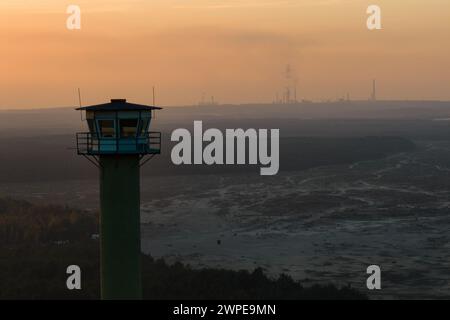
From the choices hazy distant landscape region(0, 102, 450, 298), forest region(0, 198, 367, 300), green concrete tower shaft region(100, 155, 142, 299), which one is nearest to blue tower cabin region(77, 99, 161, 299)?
green concrete tower shaft region(100, 155, 142, 299)

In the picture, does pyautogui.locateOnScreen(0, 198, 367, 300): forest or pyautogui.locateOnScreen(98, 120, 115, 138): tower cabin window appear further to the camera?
pyautogui.locateOnScreen(0, 198, 367, 300): forest

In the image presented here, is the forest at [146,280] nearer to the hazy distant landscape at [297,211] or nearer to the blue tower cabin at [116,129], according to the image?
the hazy distant landscape at [297,211]

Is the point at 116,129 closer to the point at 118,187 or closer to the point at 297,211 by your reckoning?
the point at 118,187

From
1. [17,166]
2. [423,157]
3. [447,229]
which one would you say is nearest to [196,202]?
[447,229]

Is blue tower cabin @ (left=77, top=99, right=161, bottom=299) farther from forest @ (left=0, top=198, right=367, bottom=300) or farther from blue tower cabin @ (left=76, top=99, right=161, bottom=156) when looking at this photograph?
forest @ (left=0, top=198, right=367, bottom=300)

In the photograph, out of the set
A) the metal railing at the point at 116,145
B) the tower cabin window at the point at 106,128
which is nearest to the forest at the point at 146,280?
the metal railing at the point at 116,145

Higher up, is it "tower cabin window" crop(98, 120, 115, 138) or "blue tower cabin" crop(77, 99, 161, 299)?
"tower cabin window" crop(98, 120, 115, 138)

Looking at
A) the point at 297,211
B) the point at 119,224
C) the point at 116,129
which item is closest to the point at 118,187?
the point at 119,224
